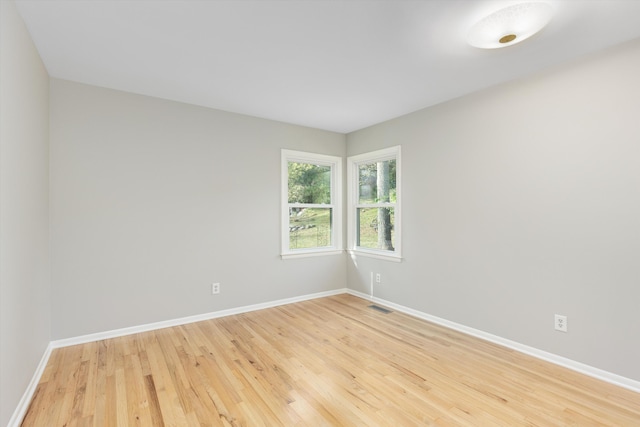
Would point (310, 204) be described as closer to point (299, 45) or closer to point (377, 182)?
point (377, 182)

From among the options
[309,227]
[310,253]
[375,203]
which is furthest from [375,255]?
[309,227]

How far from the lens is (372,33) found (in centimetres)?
207

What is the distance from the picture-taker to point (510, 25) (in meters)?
1.88

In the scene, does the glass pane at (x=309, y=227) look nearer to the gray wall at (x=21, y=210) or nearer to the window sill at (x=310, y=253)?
the window sill at (x=310, y=253)

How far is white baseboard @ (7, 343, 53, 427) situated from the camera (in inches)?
68.6

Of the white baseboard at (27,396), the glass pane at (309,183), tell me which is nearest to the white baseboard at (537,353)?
the glass pane at (309,183)

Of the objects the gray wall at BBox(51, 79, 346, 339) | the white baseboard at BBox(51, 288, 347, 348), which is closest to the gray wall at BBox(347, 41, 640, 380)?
the white baseboard at BBox(51, 288, 347, 348)

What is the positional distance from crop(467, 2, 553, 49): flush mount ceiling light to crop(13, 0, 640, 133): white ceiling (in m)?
0.06

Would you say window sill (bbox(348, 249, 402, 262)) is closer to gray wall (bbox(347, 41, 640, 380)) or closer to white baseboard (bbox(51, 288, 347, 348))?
gray wall (bbox(347, 41, 640, 380))

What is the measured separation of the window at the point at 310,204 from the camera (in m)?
4.15

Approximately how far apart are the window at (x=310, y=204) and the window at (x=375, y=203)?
23 centimetres

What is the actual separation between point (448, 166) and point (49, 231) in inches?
155

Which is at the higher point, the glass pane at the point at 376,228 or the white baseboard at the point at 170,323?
the glass pane at the point at 376,228

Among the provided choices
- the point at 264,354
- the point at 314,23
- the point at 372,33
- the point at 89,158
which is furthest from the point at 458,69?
the point at 89,158
